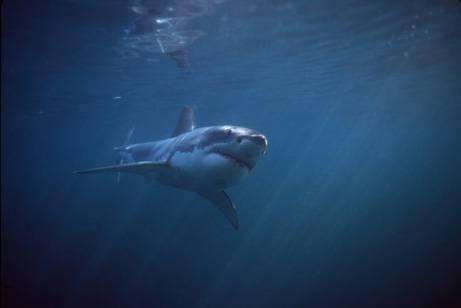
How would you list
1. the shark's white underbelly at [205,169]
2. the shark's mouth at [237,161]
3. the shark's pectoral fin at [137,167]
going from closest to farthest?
the shark's mouth at [237,161], the shark's white underbelly at [205,169], the shark's pectoral fin at [137,167]

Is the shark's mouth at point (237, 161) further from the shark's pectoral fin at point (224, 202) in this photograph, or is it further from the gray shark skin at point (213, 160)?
the shark's pectoral fin at point (224, 202)

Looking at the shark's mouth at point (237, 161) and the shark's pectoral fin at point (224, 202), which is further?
the shark's pectoral fin at point (224, 202)

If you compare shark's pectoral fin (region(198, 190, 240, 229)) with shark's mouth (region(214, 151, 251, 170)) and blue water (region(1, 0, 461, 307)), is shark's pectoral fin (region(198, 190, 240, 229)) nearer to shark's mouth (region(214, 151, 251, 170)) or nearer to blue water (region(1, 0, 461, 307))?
shark's mouth (region(214, 151, 251, 170))

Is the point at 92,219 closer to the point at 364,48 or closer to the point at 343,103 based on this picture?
the point at 364,48

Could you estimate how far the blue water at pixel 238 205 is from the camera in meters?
13.4

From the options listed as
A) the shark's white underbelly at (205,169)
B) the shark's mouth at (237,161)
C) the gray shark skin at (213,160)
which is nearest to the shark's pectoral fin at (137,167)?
the gray shark skin at (213,160)

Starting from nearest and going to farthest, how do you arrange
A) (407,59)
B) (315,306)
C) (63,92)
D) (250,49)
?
(315,306) < (250,49) < (407,59) < (63,92)

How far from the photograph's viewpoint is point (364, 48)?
18.9 metres

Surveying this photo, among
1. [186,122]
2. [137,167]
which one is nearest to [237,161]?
[137,167]

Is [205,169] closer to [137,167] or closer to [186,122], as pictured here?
[137,167]

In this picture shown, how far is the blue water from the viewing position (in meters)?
13.4

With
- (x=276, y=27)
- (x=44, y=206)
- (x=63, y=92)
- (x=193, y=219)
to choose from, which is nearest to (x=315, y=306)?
(x=193, y=219)

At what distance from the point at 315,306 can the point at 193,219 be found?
10702mm

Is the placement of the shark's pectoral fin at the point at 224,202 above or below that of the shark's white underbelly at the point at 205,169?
below
